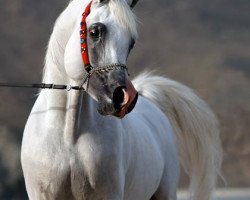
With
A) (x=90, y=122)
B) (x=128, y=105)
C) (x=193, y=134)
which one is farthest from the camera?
(x=193, y=134)

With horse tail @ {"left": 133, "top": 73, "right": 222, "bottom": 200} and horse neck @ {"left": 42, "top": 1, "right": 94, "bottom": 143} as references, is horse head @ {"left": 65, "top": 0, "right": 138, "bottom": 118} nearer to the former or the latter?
horse neck @ {"left": 42, "top": 1, "right": 94, "bottom": 143}

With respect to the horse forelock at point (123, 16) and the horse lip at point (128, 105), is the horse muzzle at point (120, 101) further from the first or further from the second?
the horse forelock at point (123, 16)

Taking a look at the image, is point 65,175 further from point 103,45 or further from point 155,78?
point 155,78

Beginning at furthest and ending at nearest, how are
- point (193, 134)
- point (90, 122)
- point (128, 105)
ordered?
point (193, 134)
point (90, 122)
point (128, 105)

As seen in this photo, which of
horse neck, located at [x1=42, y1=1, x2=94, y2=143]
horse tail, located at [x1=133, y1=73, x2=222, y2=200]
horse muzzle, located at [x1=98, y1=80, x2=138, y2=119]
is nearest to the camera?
horse muzzle, located at [x1=98, y1=80, x2=138, y2=119]

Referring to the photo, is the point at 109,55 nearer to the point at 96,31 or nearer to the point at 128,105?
the point at 96,31

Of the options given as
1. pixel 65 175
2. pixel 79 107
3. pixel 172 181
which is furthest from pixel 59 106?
pixel 172 181

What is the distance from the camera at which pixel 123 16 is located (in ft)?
16.1

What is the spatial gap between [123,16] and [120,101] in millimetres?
515

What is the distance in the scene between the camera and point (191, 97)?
26.2ft

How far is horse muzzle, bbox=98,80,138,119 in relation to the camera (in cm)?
481

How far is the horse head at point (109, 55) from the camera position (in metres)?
4.83

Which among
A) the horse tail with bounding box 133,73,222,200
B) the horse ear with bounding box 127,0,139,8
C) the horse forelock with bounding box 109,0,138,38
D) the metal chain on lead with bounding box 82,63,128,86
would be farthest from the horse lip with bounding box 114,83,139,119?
the horse tail with bounding box 133,73,222,200

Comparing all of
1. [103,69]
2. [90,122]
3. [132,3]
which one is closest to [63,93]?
[90,122]
